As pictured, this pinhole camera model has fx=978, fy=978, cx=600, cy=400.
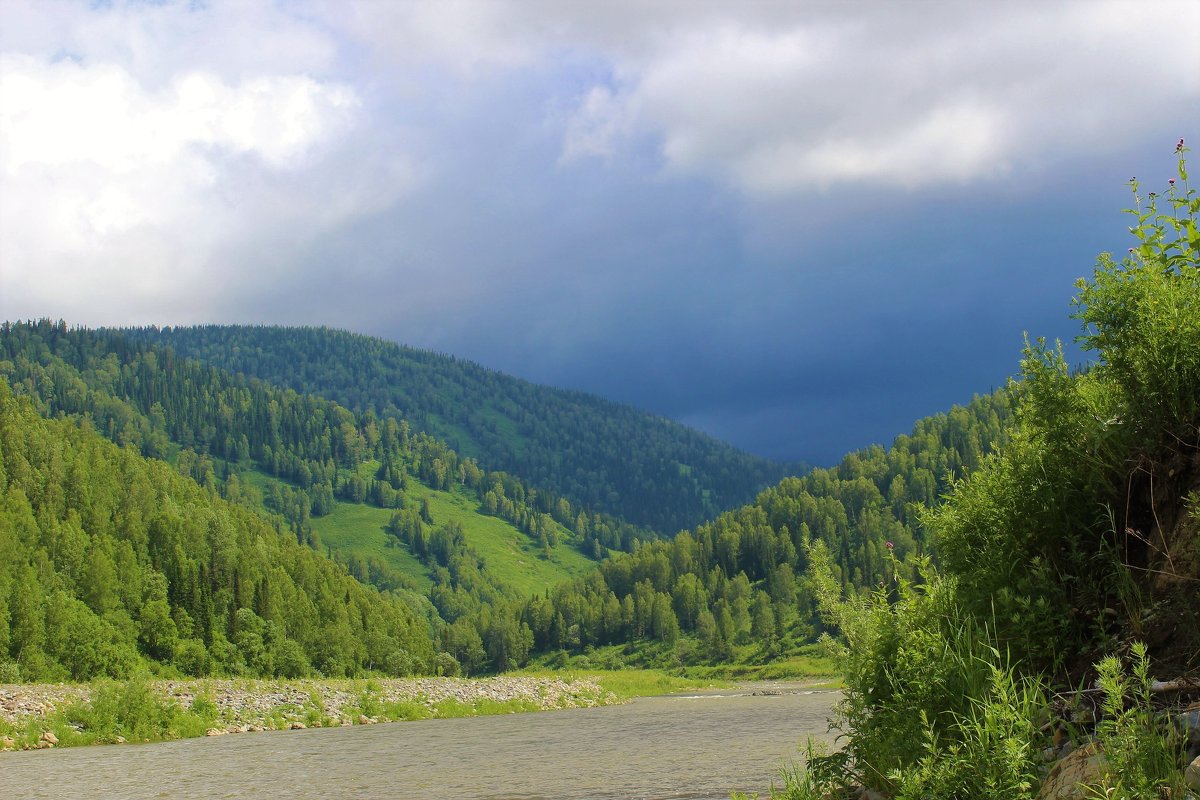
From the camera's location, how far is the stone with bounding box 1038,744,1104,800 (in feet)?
25.7

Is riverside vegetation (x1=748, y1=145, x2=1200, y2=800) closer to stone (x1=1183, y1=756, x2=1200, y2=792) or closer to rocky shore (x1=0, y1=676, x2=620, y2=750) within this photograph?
stone (x1=1183, y1=756, x2=1200, y2=792)

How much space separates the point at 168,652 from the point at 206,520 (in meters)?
30.8

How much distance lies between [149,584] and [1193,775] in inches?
5341

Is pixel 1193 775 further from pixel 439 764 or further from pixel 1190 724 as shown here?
pixel 439 764

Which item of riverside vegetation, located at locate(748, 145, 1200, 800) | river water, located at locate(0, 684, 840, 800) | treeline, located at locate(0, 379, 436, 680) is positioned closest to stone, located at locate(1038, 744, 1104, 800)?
riverside vegetation, located at locate(748, 145, 1200, 800)

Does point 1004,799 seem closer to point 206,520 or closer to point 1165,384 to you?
point 1165,384

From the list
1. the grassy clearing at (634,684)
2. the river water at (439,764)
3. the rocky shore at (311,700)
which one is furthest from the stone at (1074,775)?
the grassy clearing at (634,684)

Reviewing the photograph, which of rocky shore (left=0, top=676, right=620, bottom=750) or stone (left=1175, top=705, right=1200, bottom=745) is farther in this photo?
rocky shore (left=0, top=676, right=620, bottom=750)

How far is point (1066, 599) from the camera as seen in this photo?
32.7 feet

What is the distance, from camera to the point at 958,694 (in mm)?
9977

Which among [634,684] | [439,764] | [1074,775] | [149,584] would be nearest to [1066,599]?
[1074,775]

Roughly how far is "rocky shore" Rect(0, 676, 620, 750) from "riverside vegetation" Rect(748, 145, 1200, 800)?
43.2 metres

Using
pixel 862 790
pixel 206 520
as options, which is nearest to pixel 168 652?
pixel 206 520

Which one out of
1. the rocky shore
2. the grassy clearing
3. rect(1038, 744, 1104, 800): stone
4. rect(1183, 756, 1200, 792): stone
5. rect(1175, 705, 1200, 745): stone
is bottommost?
the grassy clearing
